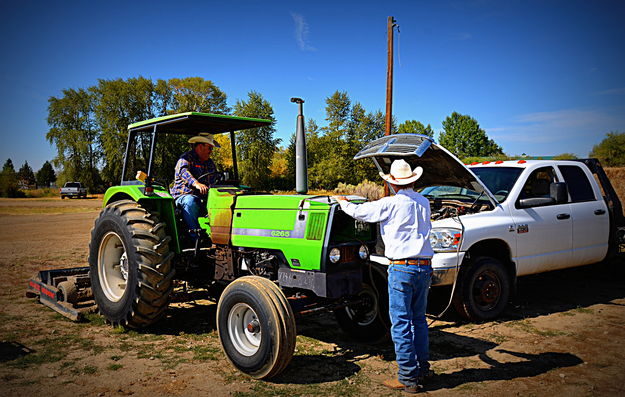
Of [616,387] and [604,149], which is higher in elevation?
[604,149]

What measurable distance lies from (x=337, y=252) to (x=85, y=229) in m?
15.9

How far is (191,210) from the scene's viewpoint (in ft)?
17.8

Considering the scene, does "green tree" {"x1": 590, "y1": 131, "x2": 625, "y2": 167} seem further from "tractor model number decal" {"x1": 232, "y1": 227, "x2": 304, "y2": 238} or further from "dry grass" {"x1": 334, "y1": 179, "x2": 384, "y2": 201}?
"tractor model number decal" {"x1": 232, "y1": 227, "x2": 304, "y2": 238}

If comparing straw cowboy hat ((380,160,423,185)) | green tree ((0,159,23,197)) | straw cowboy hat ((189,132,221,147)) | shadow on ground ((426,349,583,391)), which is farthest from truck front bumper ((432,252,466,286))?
green tree ((0,159,23,197))

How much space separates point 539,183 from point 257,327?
486cm

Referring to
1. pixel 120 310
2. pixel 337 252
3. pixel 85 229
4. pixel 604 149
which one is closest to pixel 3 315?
pixel 120 310

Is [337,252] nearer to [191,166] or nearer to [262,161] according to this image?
[191,166]

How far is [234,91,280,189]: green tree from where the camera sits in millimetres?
49188

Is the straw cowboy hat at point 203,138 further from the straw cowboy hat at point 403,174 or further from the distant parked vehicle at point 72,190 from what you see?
the distant parked vehicle at point 72,190

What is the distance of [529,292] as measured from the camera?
7.31 m

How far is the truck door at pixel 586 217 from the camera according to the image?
6754mm

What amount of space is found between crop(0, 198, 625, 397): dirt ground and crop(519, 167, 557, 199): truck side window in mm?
1660

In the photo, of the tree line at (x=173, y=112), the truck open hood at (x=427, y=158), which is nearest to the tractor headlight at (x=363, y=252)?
the truck open hood at (x=427, y=158)

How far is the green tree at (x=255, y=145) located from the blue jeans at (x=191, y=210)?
43.3 meters
